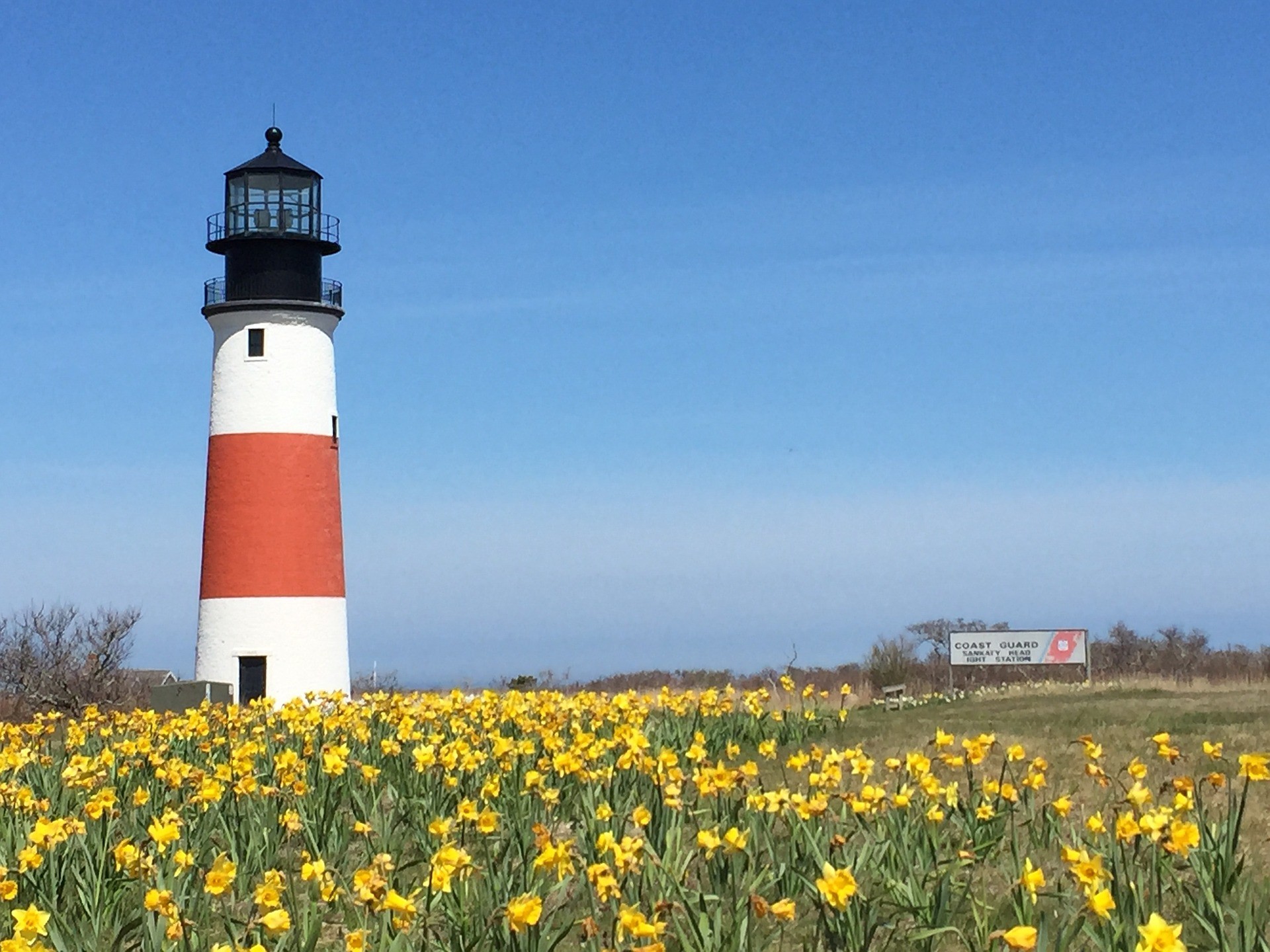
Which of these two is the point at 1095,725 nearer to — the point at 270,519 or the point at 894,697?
the point at 894,697

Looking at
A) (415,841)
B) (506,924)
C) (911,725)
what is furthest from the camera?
(911,725)

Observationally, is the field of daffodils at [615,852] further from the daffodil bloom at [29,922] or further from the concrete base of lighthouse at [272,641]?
the concrete base of lighthouse at [272,641]

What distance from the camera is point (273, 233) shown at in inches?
1261

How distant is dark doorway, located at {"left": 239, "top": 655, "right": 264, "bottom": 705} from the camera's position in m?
30.5

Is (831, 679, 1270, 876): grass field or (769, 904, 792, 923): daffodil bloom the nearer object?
(769, 904, 792, 923): daffodil bloom

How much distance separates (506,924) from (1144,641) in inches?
1892

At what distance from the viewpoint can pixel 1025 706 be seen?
2280 centimetres

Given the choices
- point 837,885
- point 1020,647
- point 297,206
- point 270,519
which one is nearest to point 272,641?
point 270,519

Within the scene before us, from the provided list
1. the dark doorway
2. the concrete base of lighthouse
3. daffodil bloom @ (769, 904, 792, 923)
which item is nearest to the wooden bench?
the concrete base of lighthouse

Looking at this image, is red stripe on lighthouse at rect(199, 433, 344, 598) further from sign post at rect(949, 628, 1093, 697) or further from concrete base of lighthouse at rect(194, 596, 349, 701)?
sign post at rect(949, 628, 1093, 697)

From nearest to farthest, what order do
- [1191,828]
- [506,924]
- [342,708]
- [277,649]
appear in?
[1191,828]
[506,924]
[342,708]
[277,649]

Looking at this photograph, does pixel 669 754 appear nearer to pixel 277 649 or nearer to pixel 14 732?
pixel 14 732

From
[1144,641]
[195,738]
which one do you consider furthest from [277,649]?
[1144,641]

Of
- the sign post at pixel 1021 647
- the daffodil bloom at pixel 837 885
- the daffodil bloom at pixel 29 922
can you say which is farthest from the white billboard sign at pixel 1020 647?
the daffodil bloom at pixel 29 922
